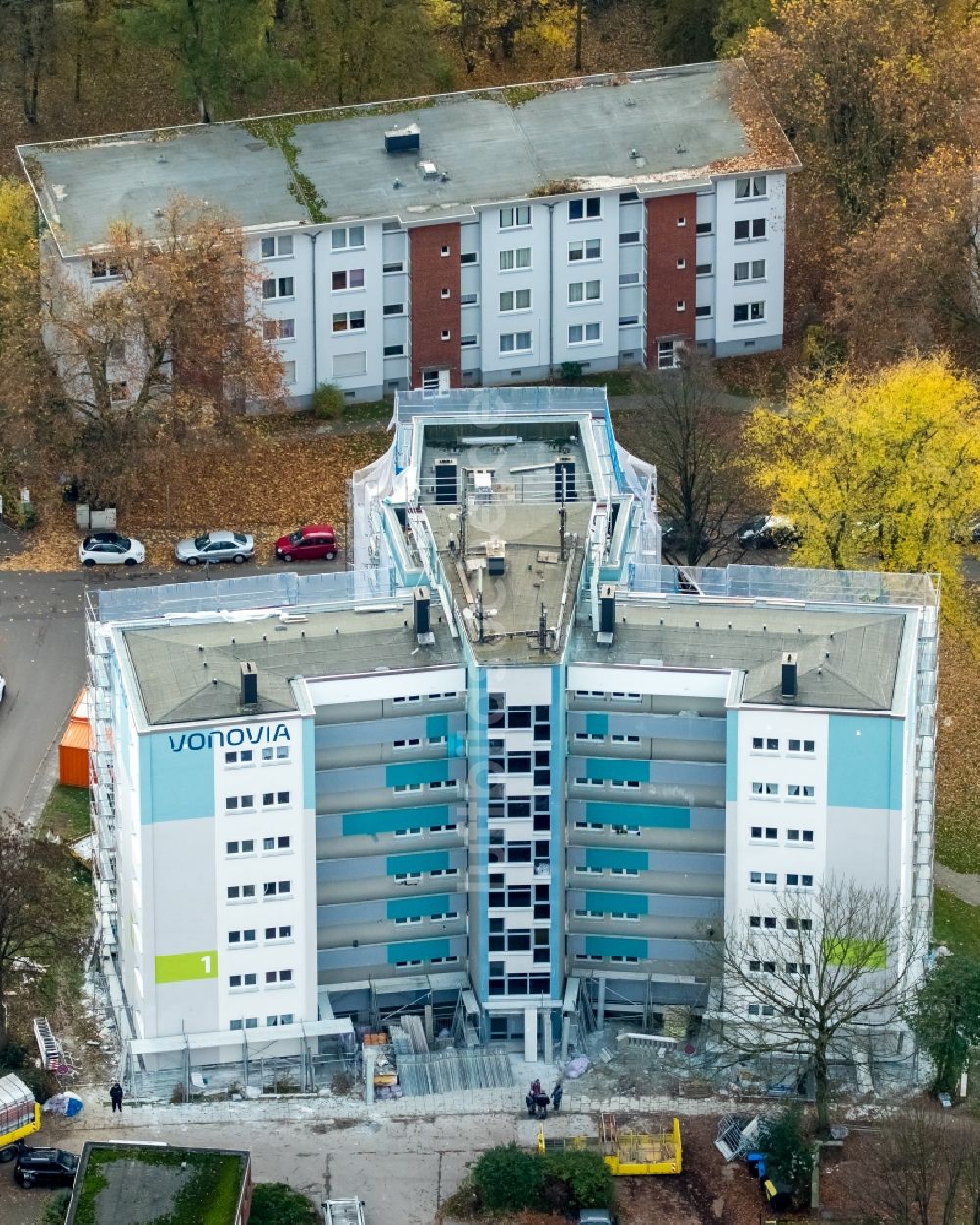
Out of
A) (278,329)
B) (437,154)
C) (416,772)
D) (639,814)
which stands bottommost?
(639,814)

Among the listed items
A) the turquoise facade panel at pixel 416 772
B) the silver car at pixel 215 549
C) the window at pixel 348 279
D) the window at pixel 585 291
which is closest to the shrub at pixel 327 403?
the window at pixel 348 279

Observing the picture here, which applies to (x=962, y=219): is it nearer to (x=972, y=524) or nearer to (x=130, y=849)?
(x=972, y=524)

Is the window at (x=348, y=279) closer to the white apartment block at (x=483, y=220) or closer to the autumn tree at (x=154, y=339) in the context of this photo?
the white apartment block at (x=483, y=220)

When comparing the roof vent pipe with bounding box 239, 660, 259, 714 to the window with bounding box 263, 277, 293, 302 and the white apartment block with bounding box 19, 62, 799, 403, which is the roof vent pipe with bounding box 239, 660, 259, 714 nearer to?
the white apartment block with bounding box 19, 62, 799, 403

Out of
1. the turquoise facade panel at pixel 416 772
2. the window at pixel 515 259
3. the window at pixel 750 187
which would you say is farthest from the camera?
the window at pixel 750 187

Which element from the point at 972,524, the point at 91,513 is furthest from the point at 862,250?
the point at 91,513

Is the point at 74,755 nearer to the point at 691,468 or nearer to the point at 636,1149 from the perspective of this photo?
the point at 691,468

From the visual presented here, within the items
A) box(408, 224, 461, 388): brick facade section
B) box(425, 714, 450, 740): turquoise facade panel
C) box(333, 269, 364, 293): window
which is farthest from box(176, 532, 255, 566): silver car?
box(425, 714, 450, 740): turquoise facade panel

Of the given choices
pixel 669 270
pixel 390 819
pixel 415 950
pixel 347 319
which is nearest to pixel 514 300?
pixel 669 270
